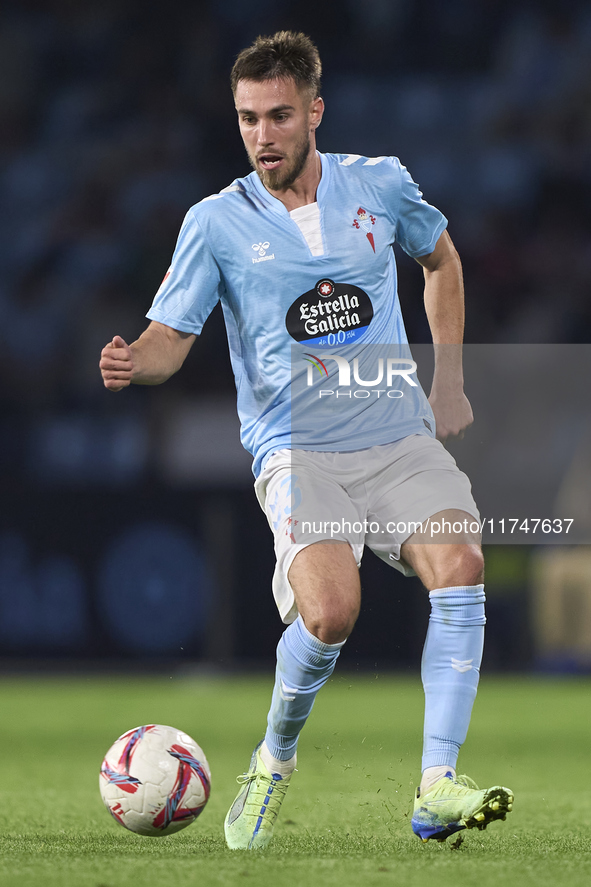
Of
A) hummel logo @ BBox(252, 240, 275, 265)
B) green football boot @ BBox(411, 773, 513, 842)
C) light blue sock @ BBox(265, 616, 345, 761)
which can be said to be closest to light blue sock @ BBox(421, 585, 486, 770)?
green football boot @ BBox(411, 773, 513, 842)

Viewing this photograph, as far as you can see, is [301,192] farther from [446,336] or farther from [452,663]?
[452,663]

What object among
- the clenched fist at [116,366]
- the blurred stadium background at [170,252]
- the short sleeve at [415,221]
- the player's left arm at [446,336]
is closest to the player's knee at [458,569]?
the player's left arm at [446,336]

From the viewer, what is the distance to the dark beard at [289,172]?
356 cm

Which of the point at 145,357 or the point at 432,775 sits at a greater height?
the point at 145,357

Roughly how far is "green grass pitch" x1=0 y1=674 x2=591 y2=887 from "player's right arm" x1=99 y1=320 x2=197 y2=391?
1.12 m

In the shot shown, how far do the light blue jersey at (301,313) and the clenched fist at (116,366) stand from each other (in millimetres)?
358

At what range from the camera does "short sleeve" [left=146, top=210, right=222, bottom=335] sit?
3.52 metres

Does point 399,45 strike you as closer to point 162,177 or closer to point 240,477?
point 162,177

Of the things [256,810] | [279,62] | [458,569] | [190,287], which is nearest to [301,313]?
[190,287]

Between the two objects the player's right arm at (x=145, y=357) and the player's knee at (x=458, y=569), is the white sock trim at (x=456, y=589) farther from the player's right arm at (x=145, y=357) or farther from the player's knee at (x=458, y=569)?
the player's right arm at (x=145, y=357)

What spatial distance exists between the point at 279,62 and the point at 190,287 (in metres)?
0.67

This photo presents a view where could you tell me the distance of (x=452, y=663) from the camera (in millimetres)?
3223

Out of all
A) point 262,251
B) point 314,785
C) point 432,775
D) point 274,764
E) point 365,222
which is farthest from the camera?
point 314,785

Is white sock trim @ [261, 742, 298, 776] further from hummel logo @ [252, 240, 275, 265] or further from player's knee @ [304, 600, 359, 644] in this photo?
hummel logo @ [252, 240, 275, 265]
